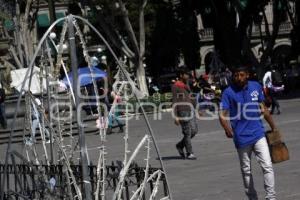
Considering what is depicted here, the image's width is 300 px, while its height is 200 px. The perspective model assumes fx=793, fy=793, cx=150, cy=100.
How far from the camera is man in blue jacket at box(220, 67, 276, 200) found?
9.11 metres

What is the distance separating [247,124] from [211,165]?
16.2 feet

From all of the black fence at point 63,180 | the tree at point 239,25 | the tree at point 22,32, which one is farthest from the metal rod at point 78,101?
the tree at point 239,25

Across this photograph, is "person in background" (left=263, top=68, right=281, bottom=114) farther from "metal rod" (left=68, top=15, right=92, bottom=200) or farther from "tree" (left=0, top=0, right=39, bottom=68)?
"metal rod" (left=68, top=15, right=92, bottom=200)

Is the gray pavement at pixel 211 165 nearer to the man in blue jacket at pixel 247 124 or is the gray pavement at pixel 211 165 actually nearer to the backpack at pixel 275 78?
the man in blue jacket at pixel 247 124

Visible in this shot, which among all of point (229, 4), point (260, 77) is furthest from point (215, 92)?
point (229, 4)

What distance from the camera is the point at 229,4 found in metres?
46.1

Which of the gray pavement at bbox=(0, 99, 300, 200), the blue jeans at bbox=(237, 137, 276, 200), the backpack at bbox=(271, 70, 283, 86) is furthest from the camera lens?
the backpack at bbox=(271, 70, 283, 86)

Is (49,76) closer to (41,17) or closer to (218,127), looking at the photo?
(218,127)

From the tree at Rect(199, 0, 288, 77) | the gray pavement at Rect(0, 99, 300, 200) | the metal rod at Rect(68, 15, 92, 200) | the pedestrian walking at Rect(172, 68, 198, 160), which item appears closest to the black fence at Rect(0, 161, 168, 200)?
the metal rod at Rect(68, 15, 92, 200)

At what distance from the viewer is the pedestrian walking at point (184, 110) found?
49.3 feet

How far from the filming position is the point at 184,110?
15008 millimetres

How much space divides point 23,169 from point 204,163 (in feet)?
21.8

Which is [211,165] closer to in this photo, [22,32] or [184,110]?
[184,110]

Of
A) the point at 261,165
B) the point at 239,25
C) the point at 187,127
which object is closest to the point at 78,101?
the point at 261,165
